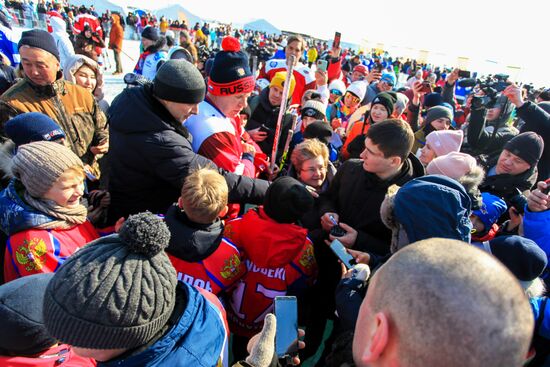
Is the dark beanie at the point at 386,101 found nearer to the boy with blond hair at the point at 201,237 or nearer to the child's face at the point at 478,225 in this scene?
the child's face at the point at 478,225

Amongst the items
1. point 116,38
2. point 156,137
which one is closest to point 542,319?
point 156,137

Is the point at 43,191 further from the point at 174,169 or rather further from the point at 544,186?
the point at 544,186

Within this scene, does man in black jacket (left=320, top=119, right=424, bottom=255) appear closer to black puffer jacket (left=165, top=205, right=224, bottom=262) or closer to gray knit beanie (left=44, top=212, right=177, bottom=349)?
black puffer jacket (left=165, top=205, right=224, bottom=262)

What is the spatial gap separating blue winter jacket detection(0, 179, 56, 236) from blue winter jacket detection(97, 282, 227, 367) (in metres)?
0.98

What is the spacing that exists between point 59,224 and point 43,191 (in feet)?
0.66

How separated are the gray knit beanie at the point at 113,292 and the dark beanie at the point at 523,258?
1916 mm

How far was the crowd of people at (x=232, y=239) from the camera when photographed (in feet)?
2.81

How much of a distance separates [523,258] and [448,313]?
1.48m

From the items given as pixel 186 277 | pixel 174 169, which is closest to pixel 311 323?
pixel 186 277

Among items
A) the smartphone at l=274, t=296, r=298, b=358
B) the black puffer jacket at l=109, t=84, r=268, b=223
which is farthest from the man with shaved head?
the black puffer jacket at l=109, t=84, r=268, b=223

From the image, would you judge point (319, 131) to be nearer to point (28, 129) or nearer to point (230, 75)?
point (230, 75)

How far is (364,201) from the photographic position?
2.52 metres

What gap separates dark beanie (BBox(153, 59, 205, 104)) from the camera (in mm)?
2049

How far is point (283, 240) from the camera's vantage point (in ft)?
6.67
